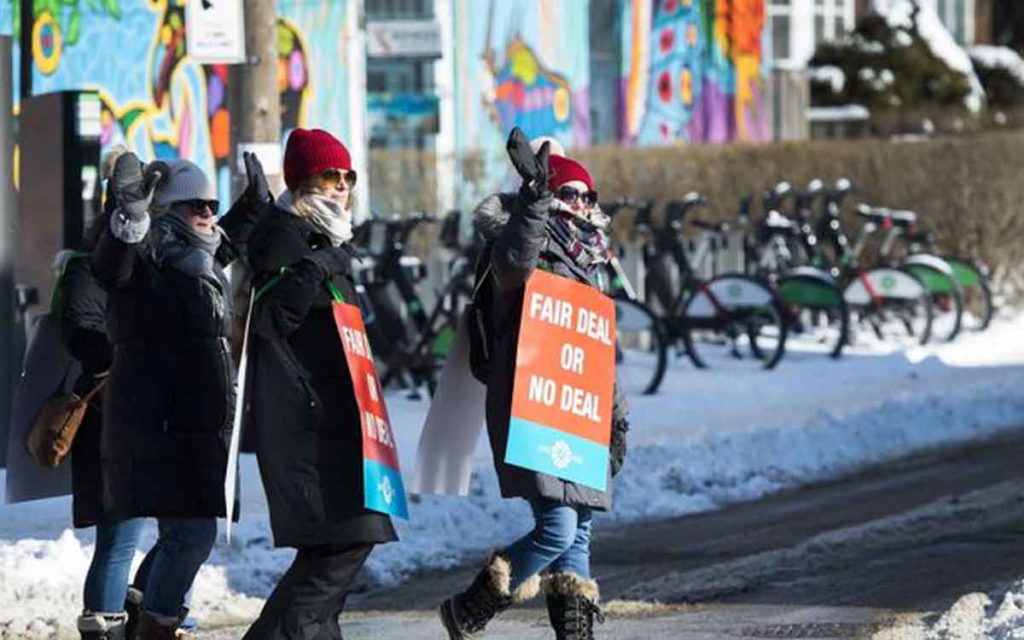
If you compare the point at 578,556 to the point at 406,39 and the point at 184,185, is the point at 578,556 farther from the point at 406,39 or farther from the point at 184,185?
the point at 406,39

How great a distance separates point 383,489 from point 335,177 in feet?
2.91

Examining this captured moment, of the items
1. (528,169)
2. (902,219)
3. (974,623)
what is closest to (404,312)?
(902,219)

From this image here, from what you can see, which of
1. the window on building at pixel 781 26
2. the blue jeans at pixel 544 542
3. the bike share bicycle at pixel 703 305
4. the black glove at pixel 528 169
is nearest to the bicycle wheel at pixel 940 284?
the bike share bicycle at pixel 703 305

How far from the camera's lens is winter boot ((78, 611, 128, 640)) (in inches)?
325

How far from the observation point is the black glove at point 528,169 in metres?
7.61

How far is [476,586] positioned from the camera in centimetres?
808

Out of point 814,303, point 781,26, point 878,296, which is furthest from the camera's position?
point 781,26

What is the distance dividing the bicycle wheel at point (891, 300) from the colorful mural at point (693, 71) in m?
15.6

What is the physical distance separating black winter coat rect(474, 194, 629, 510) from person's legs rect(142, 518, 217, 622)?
0.93 meters

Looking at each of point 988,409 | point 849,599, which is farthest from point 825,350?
point 849,599

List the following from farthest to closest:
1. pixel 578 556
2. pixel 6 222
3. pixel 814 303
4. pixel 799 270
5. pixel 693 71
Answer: pixel 693 71
pixel 799 270
pixel 814 303
pixel 6 222
pixel 578 556

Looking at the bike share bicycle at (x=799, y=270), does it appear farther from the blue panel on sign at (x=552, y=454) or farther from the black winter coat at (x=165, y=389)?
the black winter coat at (x=165, y=389)

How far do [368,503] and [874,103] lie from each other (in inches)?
1565

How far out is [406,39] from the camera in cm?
3052
